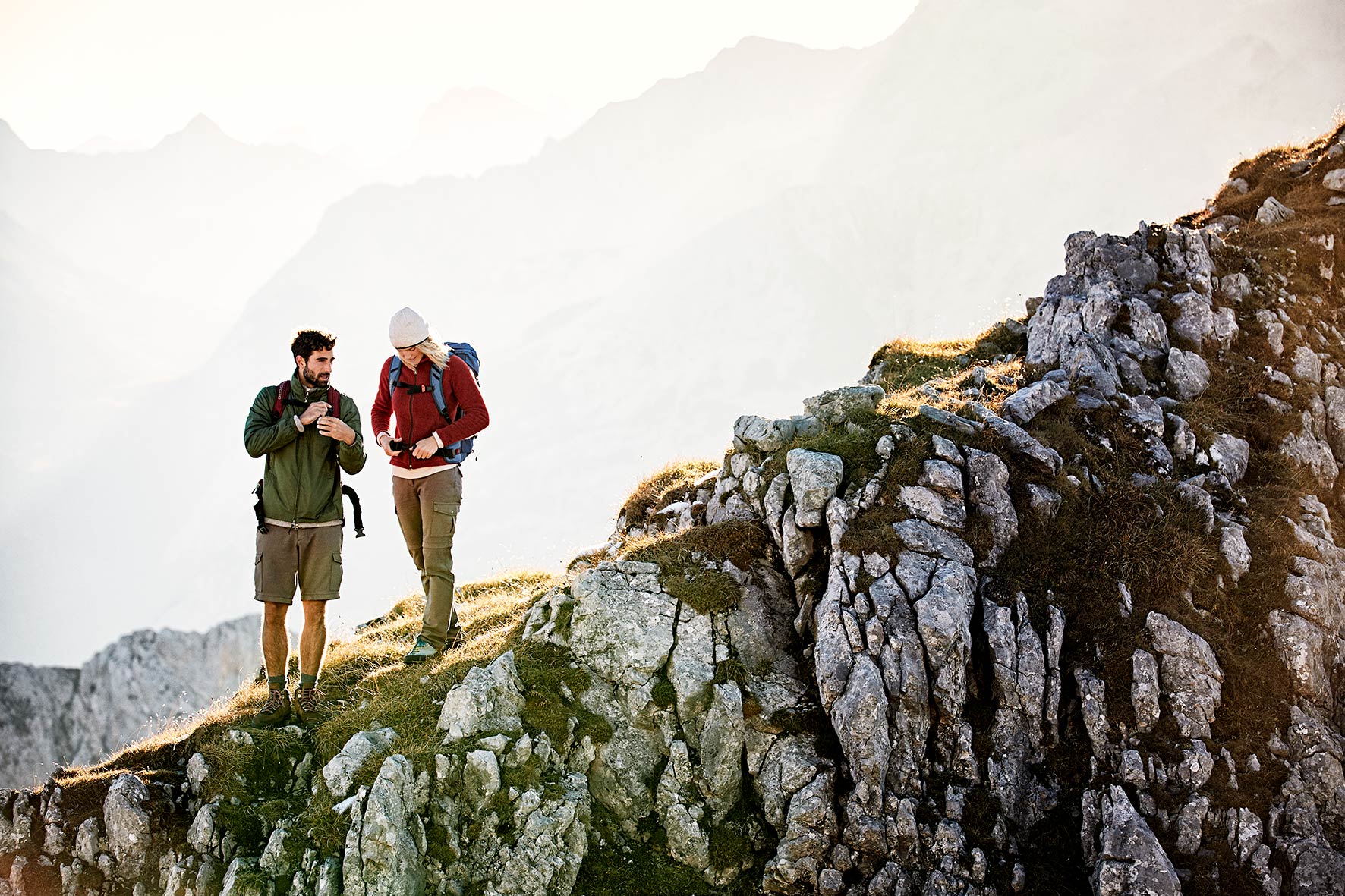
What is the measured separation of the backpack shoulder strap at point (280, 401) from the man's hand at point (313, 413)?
0.34 m

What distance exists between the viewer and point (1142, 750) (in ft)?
38.1

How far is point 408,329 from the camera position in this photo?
12.6m

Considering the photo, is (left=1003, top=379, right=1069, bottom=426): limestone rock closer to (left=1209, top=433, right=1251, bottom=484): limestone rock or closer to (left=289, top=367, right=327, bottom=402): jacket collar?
(left=1209, top=433, right=1251, bottom=484): limestone rock

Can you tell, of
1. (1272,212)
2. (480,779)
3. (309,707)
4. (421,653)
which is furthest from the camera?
(1272,212)

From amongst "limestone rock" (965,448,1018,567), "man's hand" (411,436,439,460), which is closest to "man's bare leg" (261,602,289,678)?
"man's hand" (411,436,439,460)

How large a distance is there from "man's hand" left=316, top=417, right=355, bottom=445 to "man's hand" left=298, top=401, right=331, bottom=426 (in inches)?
2.4

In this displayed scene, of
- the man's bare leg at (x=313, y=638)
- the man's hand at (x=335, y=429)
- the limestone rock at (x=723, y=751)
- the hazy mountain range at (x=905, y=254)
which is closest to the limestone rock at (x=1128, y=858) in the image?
the limestone rock at (x=723, y=751)

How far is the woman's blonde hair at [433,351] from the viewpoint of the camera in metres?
12.9

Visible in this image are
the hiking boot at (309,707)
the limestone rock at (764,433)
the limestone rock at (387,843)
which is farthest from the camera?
the limestone rock at (764,433)

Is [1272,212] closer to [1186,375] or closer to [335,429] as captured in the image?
[1186,375]

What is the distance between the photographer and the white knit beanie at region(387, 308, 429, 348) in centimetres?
1260

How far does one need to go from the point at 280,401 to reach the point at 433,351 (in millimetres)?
2236

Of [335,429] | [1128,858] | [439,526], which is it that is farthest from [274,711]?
[1128,858]

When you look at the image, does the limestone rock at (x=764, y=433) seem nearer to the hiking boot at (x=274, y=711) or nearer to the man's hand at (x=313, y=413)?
the man's hand at (x=313, y=413)
